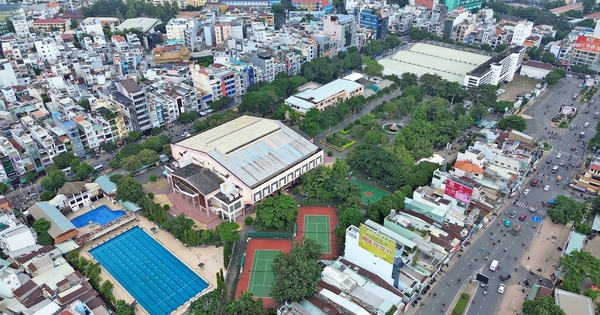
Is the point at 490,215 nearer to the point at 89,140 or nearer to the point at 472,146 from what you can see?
the point at 472,146

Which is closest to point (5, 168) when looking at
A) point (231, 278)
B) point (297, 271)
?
point (231, 278)

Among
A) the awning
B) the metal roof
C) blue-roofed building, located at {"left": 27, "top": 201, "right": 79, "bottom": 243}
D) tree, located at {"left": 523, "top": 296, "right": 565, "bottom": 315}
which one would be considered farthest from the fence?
the awning

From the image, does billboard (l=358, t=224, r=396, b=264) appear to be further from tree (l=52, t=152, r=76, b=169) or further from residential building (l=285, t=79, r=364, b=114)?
tree (l=52, t=152, r=76, b=169)

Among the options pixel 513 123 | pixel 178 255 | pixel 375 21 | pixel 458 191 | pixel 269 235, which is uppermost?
pixel 375 21

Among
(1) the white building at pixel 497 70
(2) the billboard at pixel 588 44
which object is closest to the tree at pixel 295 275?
(1) the white building at pixel 497 70

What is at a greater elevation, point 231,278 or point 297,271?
point 297,271

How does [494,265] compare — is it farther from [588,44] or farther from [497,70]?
[588,44]

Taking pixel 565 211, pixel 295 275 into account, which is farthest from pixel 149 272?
pixel 565 211

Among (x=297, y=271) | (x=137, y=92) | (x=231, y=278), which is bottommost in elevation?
(x=231, y=278)
